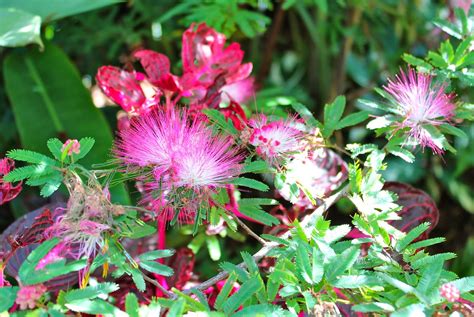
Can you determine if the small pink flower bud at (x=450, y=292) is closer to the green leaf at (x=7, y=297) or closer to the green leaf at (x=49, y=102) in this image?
the green leaf at (x=7, y=297)

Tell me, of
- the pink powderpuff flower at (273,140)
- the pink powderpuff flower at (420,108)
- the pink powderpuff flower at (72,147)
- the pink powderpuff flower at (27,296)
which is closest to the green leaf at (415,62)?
the pink powderpuff flower at (420,108)

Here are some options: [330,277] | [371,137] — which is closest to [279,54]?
[371,137]

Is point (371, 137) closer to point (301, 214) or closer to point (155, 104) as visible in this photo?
point (301, 214)

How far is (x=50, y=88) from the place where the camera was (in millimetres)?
1182

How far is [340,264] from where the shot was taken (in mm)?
637

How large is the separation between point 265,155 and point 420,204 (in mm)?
274

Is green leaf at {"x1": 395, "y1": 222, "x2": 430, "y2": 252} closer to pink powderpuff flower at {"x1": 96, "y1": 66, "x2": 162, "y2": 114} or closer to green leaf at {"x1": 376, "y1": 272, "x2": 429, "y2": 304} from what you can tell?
green leaf at {"x1": 376, "y1": 272, "x2": 429, "y2": 304}

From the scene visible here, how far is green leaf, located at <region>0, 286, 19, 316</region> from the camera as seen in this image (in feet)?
2.00

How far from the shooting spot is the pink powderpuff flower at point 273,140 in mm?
776

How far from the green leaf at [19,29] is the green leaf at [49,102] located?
0.33 feet

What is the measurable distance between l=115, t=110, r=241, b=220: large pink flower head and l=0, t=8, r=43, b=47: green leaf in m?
0.37

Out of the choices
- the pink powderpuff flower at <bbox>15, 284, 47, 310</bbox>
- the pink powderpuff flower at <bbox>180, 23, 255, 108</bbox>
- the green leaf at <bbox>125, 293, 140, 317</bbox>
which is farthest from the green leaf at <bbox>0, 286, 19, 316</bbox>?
the pink powderpuff flower at <bbox>180, 23, 255, 108</bbox>

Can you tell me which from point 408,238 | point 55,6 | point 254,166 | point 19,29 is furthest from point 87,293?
point 55,6

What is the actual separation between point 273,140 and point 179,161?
5.1 inches
